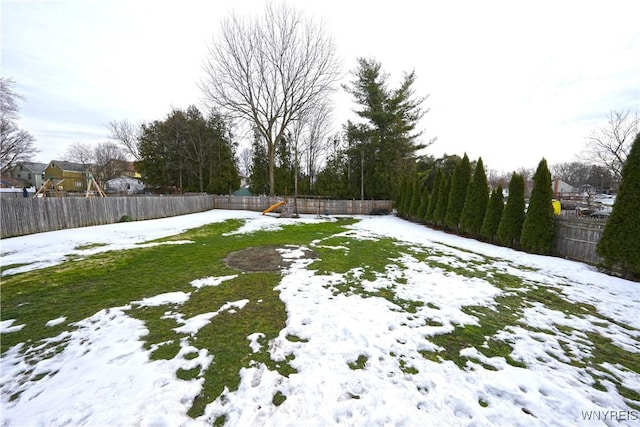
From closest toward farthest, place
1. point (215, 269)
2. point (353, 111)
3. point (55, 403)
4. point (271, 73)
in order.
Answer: point (55, 403) < point (215, 269) < point (271, 73) < point (353, 111)

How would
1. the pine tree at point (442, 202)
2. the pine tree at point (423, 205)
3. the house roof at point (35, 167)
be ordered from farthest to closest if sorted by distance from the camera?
the house roof at point (35, 167), the pine tree at point (423, 205), the pine tree at point (442, 202)

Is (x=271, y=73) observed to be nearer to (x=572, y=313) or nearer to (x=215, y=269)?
(x=215, y=269)

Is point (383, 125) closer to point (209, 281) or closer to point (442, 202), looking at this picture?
point (442, 202)

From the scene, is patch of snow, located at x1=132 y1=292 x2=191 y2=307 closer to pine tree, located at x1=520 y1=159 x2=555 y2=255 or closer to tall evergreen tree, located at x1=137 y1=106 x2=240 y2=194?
pine tree, located at x1=520 y1=159 x2=555 y2=255

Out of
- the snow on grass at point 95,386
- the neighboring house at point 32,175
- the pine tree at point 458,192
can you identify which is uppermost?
the neighboring house at point 32,175

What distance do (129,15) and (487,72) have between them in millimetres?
14668

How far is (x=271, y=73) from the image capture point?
733 inches

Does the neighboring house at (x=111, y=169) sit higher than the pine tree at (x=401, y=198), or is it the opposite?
the neighboring house at (x=111, y=169)

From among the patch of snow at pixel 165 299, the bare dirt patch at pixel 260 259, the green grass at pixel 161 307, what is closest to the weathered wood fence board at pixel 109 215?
the green grass at pixel 161 307

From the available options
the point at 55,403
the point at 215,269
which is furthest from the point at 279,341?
the point at 215,269

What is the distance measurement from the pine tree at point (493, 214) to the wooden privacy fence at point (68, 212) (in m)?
15.8

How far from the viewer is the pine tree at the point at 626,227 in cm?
484

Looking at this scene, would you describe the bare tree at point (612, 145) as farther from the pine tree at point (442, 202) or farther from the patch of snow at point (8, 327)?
the patch of snow at point (8, 327)

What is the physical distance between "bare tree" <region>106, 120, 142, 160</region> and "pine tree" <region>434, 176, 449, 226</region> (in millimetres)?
31398
